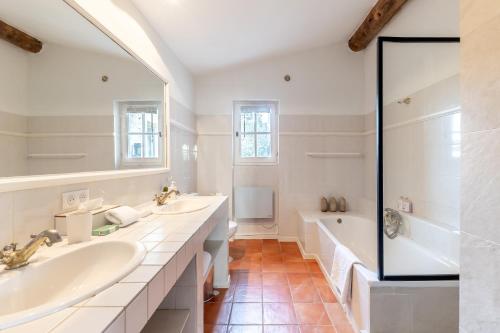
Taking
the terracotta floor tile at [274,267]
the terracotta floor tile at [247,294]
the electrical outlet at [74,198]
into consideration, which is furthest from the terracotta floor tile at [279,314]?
the electrical outlet at [74,198]

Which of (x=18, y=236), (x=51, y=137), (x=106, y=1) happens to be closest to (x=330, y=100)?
(x=106, y=1)

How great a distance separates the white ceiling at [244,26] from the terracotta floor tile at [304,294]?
8.41ft

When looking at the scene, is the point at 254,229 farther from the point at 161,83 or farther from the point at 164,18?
the point at 164,18

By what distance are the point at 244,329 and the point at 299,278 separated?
2.90 feet

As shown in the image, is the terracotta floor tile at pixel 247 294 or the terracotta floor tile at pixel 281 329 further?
→ the terracotta floor tile at pixel 247 294

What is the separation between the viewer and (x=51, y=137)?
1.10 metres

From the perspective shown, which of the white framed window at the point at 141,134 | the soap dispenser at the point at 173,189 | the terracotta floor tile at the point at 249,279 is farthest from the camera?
the terracotta floor tile at the point at 249,279

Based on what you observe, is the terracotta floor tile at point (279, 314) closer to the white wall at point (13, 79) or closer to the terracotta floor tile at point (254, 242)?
the terracotta floor tile at point (254, 242)

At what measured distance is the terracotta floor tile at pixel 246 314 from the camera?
179cm

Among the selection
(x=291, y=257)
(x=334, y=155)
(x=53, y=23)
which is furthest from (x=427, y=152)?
(x=53, y=23)

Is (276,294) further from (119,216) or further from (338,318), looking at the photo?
(119,216)

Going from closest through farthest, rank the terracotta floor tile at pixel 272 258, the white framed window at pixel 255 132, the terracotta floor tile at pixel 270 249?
the terracotta floor tile at pixel 272 258 < the terracotta floor tile at pixel 270 249 < the white framed window at pixel 255 132

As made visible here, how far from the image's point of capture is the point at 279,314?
6.12 ft

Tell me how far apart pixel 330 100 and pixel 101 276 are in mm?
3336
